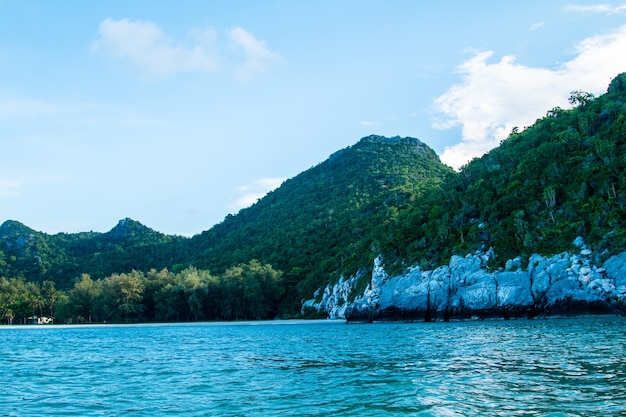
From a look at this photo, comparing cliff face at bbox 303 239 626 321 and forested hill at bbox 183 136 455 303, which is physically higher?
forested hill at bbox 183 136 455 303

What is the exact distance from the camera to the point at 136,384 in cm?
1898

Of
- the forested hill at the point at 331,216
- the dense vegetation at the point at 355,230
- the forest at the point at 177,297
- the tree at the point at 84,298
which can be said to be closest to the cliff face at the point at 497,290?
the dense vegetation at the point at 355,230

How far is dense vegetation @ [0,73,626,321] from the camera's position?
211ft

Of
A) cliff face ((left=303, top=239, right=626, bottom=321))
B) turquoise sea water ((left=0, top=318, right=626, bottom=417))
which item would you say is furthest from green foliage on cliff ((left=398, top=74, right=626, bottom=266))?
turquoise sea water ((left=0, top=318, right=626, bottom=417))

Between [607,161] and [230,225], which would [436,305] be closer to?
[607,161]

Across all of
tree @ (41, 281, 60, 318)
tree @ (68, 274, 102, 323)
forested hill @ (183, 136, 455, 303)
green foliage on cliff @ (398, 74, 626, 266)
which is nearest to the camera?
green foliage on cliff @ (398, 74, 626, 266)

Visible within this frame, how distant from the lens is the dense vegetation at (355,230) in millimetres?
64375

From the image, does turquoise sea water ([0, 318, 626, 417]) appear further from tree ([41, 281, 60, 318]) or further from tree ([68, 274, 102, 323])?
tree ([41, 281, 60, 318])

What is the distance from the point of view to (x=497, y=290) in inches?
2286

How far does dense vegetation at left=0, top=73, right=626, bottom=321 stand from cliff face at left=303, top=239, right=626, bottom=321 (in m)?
2.32

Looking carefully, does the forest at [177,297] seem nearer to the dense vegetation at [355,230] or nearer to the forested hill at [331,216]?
the dense vegetation at [355,230]

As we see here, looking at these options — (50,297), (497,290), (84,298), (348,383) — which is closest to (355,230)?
(497,290)

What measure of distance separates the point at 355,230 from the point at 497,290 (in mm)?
54348

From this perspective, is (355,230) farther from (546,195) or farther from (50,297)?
(50,297)
